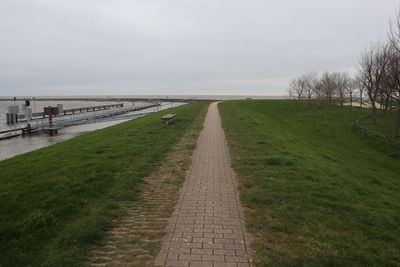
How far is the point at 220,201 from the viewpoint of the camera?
208 inches

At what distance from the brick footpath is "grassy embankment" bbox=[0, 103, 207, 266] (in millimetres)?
1183

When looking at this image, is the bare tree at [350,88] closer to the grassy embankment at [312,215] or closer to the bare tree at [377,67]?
the bare tree at [377,67]

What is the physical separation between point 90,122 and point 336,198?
35917mm

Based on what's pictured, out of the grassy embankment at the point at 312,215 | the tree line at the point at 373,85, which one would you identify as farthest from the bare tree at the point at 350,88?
the grassy embankment at the point at 312,215

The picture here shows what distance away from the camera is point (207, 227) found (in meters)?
4.23

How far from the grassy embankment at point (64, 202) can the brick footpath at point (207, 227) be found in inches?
46.6

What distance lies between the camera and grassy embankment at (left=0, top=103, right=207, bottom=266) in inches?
144

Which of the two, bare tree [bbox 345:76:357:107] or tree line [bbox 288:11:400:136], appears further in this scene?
bare tree [bbox 345:76:357:107]

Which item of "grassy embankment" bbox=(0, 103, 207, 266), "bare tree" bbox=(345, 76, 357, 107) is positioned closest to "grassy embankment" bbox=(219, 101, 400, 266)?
"grassy embankment" bbox=(0, 103, 207, 266)

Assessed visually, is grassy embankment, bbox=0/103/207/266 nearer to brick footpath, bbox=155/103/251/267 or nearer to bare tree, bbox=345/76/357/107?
brick footpath, bbox=155/103/251/267

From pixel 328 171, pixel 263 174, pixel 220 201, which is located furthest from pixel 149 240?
pixel 328 171

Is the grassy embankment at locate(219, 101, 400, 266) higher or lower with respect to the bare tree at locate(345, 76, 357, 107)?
lower

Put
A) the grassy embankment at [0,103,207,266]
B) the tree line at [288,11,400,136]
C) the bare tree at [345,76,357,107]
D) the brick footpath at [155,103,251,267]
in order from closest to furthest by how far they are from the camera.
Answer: the brick footpath at [155,103,251,267] → the grassy embankment at [0,103,207,266] → the tree line at [288,11,400,136] → the bare tree at [345,76,357,107]

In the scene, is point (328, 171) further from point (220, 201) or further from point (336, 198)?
point (220, 201)
